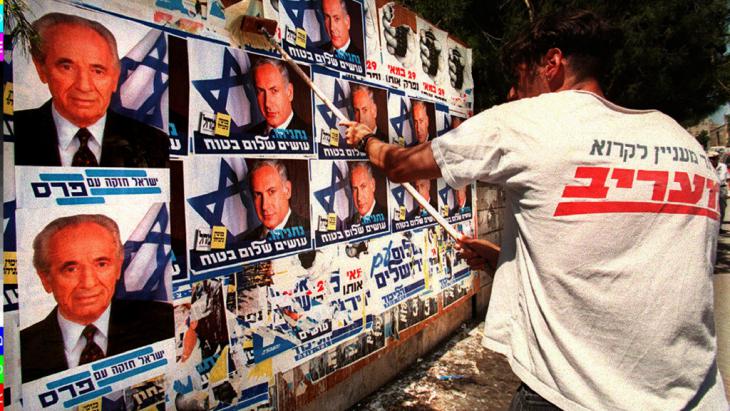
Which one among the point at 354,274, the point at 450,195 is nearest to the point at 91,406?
the point at 354,274

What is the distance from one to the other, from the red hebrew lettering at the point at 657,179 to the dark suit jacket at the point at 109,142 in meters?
1.85

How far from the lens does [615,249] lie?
1341 mm

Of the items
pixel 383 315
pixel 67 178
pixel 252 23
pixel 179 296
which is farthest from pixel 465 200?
pixel 67 178

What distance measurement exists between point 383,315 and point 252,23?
223 cm

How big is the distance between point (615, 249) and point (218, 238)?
1.73 meters

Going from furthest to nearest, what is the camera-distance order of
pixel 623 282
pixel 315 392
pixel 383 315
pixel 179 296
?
pixel 383 315, pixel 315 392, pixel 179 296, pixel 623 282

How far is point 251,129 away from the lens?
8.02 feet

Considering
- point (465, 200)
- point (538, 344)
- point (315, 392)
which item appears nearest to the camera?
point (538, 344)

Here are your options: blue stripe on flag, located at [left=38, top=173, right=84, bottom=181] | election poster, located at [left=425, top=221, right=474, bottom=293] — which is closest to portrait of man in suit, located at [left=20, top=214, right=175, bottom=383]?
blue stripe on flag, located at [left=38, top=173, right=84, bottom=181]

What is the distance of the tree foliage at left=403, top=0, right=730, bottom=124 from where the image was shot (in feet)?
18.0

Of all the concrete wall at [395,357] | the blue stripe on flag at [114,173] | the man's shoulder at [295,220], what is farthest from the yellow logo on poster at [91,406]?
the man's shoulder at [295,220]

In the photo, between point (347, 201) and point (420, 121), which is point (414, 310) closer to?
point (347, 201)

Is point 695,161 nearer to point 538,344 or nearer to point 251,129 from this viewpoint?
point 538,344

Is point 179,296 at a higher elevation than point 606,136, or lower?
lower
